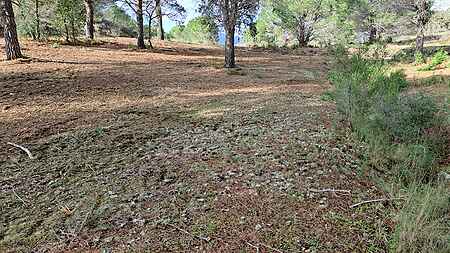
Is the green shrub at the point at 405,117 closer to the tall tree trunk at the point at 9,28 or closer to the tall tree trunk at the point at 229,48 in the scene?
the tall tree trunk at the point at 229,48

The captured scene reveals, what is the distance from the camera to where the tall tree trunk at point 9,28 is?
8.58m

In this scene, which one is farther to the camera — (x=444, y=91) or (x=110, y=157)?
(x=444, y=91)

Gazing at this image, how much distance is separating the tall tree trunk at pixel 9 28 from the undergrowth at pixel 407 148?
26.2 feet

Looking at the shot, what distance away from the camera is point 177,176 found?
358 centimetres

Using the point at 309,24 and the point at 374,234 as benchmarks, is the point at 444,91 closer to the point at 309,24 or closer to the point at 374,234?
the point at 374,234

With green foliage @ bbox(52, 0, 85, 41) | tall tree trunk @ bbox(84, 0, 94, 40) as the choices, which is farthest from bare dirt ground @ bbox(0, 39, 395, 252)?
tall tree trunk @ bbox(84, 0, 94, 40)

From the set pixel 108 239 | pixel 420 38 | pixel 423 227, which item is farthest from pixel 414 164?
pixel 420 38

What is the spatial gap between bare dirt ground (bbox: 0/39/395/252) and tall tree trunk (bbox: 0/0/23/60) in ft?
8.65

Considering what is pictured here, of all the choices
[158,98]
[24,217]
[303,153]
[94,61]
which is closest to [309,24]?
[94,61]

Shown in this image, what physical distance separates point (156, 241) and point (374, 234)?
164cm

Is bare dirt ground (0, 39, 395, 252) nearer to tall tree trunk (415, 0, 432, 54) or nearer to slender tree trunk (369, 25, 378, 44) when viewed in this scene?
tall tree trunk (415, 0, 432, 54)

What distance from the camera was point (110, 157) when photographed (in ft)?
13.4

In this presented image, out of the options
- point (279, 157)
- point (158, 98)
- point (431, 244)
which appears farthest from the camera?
point (158, 98)

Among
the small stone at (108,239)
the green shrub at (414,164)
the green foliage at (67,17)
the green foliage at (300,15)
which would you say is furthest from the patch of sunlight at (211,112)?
the green foliage at (300,15)
